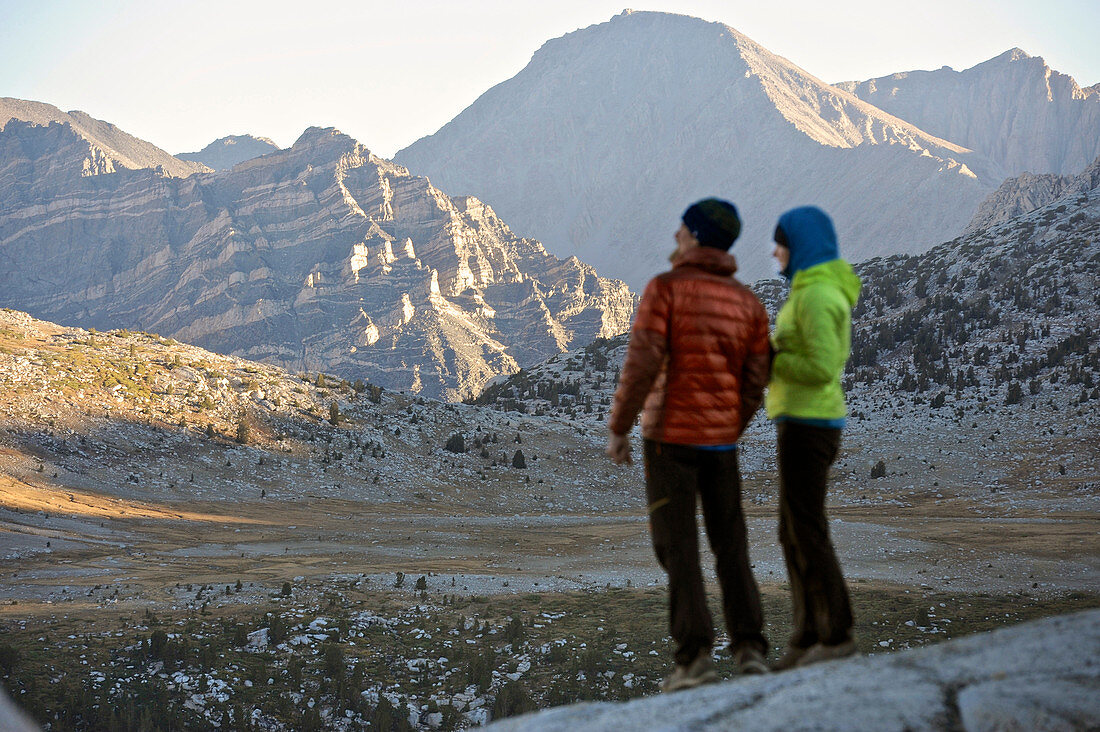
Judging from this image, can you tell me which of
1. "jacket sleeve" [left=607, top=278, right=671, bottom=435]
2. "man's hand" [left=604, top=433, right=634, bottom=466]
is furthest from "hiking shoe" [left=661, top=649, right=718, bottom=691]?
"jacket sleeve" [left=607, top=278, right=671, bottom=435]

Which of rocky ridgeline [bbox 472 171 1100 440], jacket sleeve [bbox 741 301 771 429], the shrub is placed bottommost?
the shrub

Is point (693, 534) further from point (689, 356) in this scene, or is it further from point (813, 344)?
point (813, 344)

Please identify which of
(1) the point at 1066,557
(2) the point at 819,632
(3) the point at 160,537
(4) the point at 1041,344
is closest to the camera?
(2) the point at 819,632

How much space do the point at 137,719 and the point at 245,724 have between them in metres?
1.10

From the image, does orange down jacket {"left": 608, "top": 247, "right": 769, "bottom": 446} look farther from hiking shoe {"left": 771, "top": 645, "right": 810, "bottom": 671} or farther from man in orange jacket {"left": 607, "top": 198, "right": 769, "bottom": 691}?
hiking shoe {"left": 771, "top": 645, "right": 810, "bottom": 671}

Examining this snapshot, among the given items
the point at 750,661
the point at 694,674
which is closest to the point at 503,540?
the point at 750,661

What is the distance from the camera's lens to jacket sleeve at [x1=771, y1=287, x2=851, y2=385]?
434 cm

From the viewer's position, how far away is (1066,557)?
16.8 meters

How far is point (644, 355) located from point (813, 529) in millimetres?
1276

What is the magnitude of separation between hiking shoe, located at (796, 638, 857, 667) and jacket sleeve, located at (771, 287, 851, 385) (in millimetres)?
1351

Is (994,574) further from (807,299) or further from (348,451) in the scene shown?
(348,451)

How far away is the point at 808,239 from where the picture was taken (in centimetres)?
459

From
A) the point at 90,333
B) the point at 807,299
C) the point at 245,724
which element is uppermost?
the point at 90,333

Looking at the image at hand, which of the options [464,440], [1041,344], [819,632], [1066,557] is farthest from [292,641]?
[1041,344]
